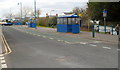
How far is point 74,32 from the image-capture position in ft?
97.1

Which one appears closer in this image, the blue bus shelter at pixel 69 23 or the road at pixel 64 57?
the road at pixel 64 57

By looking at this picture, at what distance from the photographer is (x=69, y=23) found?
31.4m

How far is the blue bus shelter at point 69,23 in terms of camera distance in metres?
29.7

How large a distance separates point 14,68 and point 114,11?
32353 mm

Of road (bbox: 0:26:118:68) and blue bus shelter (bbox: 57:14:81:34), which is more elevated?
blue bus shelter (bbox: 57:14:81:34)

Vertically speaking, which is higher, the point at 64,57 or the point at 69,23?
the point at 69,23

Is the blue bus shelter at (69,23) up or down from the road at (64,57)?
up

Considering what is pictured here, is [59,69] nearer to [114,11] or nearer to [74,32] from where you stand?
[74,32]

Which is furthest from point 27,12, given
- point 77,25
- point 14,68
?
point 14,68

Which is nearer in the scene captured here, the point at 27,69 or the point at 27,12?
the point at 27,69

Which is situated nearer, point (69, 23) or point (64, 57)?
point (64, 57)

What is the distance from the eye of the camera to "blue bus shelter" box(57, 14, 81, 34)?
97.4 ft

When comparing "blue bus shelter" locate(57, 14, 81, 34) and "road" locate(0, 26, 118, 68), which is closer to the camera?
"road" locate(0, 26, 118, 68)

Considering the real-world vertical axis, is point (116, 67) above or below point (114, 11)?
below
